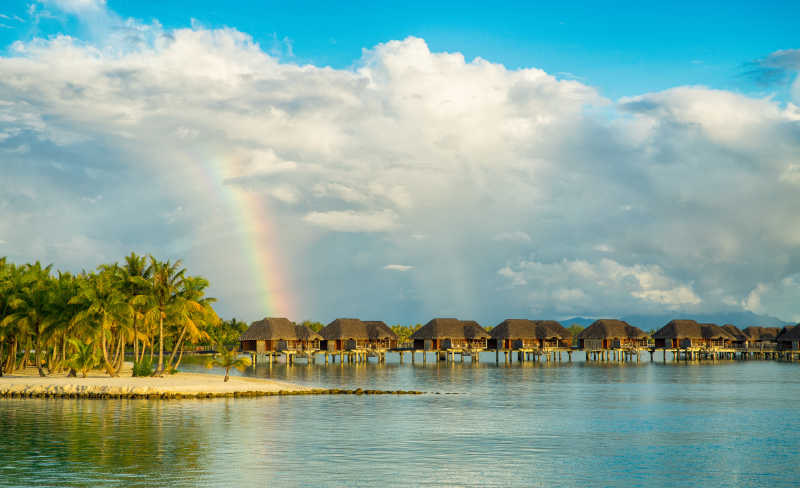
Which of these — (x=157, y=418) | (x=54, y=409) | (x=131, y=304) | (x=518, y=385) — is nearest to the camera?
(x=157, y=418)

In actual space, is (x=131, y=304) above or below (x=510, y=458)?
above

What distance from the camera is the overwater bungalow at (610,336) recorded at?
416ft

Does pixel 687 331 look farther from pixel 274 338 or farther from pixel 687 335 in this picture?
pixel 274 338

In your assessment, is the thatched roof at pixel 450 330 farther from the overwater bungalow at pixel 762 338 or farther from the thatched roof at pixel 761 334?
the thatched roof at pixel 761 334

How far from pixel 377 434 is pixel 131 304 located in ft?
86.1

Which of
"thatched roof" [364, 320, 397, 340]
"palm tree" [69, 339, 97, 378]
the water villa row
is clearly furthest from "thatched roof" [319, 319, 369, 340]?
"palm tree" [69, 339, 97, 378]

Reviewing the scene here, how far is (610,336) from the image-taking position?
12619cm

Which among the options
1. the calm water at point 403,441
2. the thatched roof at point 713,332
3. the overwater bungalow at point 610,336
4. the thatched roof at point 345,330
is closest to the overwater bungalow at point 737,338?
the thatched roof at point 713,332

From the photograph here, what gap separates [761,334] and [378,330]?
3382 inches

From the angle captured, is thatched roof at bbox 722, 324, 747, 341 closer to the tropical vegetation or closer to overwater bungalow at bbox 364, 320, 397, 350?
overwater bungalow at bbox 364, 320, 397, 350

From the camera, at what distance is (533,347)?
121312mm

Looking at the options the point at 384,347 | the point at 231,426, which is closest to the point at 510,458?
the point at 231,426

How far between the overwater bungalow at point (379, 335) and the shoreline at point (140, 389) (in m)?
60.3

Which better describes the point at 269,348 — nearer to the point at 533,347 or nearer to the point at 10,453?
the point at 533,347
